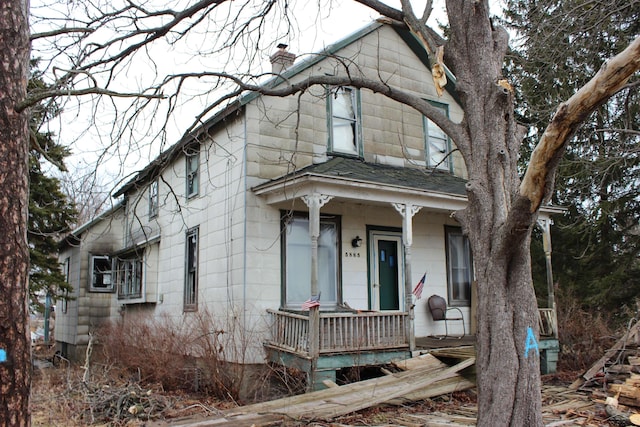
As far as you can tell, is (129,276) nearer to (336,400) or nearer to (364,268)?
(364,268)

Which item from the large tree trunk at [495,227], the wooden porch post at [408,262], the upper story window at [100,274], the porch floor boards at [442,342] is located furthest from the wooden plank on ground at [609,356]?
the upper story window at [100,274]

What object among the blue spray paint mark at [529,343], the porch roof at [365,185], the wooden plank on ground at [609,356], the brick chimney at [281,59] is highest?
the brick chimney at [281,59]

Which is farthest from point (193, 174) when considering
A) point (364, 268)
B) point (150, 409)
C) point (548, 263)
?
point (548, 263)

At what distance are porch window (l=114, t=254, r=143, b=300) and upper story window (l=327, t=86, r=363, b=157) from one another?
6.75m

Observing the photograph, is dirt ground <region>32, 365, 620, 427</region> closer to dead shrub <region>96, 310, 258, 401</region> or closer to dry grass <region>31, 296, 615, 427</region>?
dry grass <region>31, 296, 615, 427</region>

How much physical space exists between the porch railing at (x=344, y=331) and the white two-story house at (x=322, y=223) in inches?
1.1

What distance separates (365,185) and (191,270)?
535 cm

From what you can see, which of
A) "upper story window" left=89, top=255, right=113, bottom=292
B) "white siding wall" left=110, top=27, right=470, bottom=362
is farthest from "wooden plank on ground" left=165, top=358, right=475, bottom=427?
"upper story window" left=89, top=255, right=113, bottom=292

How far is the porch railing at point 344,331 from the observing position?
1015cm

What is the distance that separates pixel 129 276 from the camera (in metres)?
17.6

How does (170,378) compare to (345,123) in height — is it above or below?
below

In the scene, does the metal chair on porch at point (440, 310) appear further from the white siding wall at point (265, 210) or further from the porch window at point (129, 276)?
the porch window at point (129, 276)

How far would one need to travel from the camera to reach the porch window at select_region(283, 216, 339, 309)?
11.9 m

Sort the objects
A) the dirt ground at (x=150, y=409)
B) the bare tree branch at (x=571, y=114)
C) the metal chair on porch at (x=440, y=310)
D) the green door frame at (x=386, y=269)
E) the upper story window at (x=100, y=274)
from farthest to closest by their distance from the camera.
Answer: the upper story window at (x=100, y=274) < the metal chair on porch at (x=440, y=310) < the green door frame at (x=386, y=269) < the dirt ground at (x=150, y=409) < the bare tree branch at (x=571, y=114)
